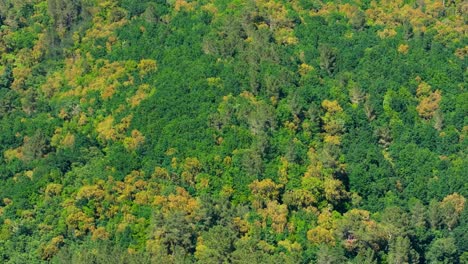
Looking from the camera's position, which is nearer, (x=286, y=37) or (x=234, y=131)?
(x=234, y=131)

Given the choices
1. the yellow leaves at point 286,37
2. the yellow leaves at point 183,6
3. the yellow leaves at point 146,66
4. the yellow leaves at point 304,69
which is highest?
the yellow leaves at point 183,6

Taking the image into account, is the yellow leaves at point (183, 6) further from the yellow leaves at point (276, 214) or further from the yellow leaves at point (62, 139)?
the yellow leaves at point (276, 214)

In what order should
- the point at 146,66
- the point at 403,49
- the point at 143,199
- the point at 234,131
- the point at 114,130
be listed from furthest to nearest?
the point at 403,49 < the point at 146,66 < the point at 114,130 < the point at 234,131 < the point at 143,199

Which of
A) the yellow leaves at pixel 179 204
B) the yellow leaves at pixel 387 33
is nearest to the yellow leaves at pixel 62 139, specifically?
the yellow leaves at pixel 179 204

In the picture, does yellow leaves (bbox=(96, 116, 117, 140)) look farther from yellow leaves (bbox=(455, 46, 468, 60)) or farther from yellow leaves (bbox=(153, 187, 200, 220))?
yellow leaves (bbox=(455, 46, 468, 60))

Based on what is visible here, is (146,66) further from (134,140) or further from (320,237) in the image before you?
(320,237)

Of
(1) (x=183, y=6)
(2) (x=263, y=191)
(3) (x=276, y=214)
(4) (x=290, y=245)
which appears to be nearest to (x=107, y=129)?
(2) (x=263, y=191)
